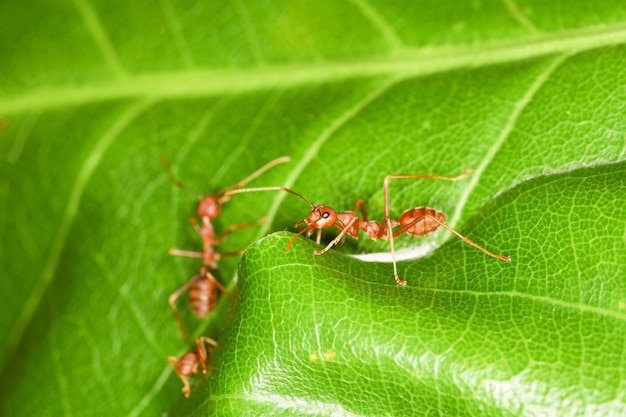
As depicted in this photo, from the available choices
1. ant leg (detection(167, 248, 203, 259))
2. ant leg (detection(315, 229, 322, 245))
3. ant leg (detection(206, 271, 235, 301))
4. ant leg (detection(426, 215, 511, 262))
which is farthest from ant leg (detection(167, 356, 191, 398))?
ant leg (detection(426, 215, 511, 262))

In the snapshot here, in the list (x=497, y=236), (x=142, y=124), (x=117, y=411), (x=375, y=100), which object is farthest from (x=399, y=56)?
(x=117, y=411)

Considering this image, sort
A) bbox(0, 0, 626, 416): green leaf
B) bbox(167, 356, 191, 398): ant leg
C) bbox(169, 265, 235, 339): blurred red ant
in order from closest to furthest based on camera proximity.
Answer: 1. bbox(0, 0, 626, 416): green leaf
2. bbox(167, 356, 191, 398): ant leg
3. bbox(169, 265, 235, 339): blurred red ant

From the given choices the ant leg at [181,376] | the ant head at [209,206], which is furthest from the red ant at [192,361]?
the ant head at [209,206]

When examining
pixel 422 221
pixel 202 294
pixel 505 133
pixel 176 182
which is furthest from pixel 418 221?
pixel 176 182

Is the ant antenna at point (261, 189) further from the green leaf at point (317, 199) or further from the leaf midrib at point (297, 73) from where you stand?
the leaf midrib at point (297, 73)

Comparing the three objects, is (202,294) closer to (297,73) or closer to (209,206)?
(209,206)

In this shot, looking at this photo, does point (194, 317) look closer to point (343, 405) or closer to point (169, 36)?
point (343, 405)

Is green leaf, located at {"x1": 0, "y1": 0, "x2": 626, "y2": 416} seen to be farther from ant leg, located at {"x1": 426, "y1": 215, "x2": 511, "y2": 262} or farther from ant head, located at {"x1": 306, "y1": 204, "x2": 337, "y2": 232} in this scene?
ant head, located at {"x1": 306, "y1": 204, "x2": 337, "y2": 232}
